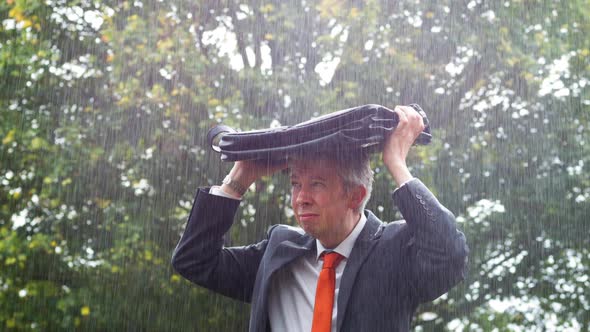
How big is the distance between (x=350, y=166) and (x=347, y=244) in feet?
0.94

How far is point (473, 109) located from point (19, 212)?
5.61 metres

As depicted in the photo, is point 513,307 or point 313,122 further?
point 513,307

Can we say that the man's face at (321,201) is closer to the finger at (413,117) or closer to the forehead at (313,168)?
the forehead at (313,168)

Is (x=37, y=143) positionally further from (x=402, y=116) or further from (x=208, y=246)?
(x=402, y=116)

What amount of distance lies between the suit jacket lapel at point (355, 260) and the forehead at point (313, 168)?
0.24 metres

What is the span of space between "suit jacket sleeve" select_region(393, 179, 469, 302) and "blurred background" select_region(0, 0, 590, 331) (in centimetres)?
659

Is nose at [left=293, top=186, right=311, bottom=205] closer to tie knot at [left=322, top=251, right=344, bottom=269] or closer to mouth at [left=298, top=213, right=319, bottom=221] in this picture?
mouth at [left=298, top=213, right=319, bottom=221]

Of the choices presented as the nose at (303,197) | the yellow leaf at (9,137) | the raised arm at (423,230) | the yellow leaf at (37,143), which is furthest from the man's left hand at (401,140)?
the yellow leaf at (9,137)

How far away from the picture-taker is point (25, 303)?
992 centimetres

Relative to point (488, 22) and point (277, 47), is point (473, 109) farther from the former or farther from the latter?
point (277, 47)

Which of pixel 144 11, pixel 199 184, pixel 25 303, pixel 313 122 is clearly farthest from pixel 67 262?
pixel 313 122

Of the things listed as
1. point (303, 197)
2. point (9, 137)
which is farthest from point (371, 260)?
point (9, 137)

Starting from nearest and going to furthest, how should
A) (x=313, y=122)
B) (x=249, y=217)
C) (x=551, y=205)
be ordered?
1. (x=313, y=122)
2. (x=249, y=217)
3. (x=551, y=205)

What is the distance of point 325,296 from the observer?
9.35 feet
